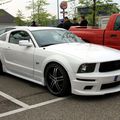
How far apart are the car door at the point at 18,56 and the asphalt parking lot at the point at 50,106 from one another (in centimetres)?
51

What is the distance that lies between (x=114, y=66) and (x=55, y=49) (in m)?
→ 1.33

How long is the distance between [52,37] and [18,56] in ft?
3.17

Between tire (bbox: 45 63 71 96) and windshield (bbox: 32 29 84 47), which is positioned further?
windshield (bbox: 32 29 84 47)

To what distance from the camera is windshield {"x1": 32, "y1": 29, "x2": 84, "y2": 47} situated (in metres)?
6.75

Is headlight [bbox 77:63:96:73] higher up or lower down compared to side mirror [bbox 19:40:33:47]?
lower down

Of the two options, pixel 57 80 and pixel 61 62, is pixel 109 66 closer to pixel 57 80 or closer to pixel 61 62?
pixel 61 62

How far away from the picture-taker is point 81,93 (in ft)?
18.2

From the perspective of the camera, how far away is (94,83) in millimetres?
5469

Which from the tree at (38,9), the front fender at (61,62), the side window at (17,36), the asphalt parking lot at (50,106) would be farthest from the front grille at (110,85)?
the tree at (38,9)

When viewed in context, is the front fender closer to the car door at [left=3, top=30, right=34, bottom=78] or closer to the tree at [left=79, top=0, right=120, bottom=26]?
the car door at [left=3, top=30, right=34, bottom=78]

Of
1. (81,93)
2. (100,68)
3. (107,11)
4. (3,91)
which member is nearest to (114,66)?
(100,68)

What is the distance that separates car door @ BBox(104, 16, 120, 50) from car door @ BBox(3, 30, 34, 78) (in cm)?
272

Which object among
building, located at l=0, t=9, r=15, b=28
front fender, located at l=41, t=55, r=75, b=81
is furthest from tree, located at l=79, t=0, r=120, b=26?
building, located at l=0, t=9, r=15, b=28

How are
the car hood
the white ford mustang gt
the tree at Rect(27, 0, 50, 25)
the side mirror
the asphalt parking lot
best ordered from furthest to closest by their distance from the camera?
the tree at Rect(27, 0, 50, 25), the side mirror, the car hood, the white ford mustang gt, the asphalt parking lot
